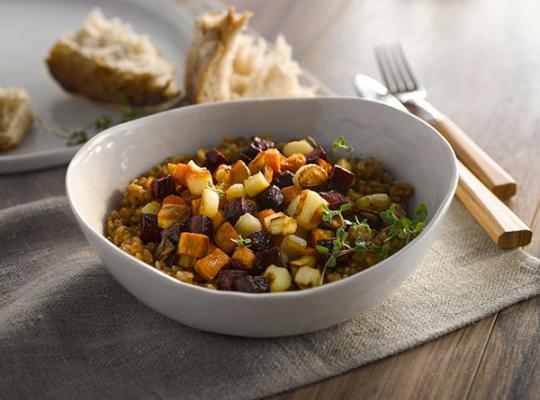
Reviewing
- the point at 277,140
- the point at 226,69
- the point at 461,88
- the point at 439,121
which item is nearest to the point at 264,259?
the point at 277,140

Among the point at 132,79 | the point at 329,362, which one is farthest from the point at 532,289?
the point at 132,79

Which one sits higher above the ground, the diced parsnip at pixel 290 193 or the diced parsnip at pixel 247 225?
the diced parsnip at pixel 290 193

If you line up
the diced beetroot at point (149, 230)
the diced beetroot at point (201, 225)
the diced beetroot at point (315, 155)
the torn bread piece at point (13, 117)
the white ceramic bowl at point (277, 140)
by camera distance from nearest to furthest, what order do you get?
the white ceramic bowl at point (277, 140), the diced beetroot at point (201, 225), the diced beetroot at point (149, 230), the diced beetroot at point (315, 155), the torn bread piece at point (13, 117)

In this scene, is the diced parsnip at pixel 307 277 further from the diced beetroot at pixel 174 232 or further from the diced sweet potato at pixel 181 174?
the diced sweet potato at pixel 181 174

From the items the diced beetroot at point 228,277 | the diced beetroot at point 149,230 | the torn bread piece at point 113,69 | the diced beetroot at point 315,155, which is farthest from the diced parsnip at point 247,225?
the torn bread piece at point 113,69

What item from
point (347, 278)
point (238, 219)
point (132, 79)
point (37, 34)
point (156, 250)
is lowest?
point (37, 34)

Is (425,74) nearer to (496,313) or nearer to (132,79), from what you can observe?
(132,79)
